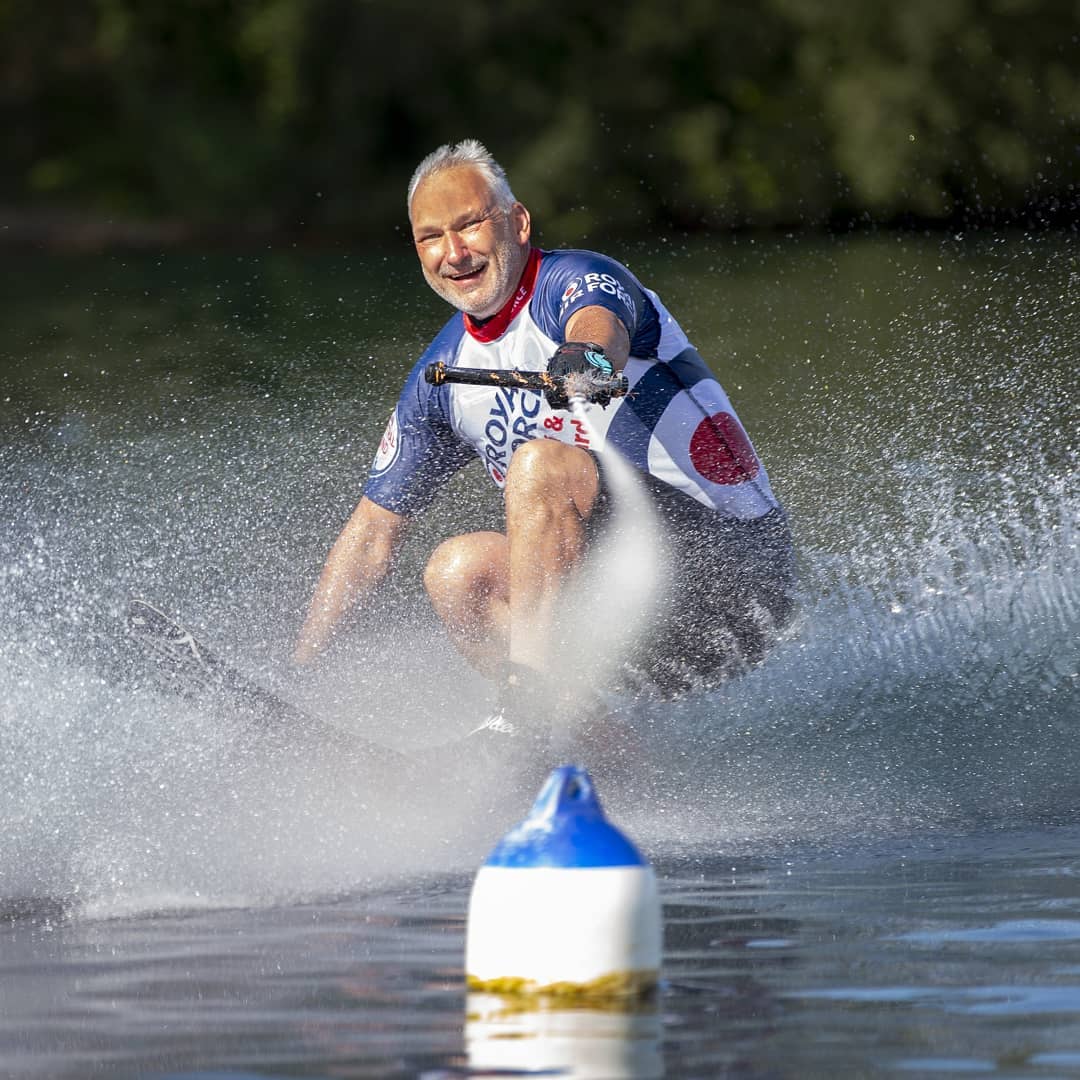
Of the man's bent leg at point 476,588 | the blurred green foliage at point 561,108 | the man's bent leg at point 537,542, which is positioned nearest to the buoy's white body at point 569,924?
the man's bent leg at point 537,542

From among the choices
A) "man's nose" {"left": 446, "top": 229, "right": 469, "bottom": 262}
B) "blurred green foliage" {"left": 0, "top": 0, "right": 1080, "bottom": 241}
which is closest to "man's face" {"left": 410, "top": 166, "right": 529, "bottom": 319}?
"man's nose" {"left": 446, "top": 229, "right": 469, "bottom": 262}

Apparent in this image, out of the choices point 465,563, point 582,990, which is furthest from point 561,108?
point 582,990

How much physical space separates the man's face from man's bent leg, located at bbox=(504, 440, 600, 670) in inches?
24.9

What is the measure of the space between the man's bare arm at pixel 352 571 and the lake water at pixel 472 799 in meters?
0.10

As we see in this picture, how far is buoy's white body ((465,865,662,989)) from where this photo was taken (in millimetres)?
4133

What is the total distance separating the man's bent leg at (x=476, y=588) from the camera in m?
6.43

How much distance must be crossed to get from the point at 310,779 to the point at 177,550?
308 centimetres

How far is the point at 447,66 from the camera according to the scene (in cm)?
3947

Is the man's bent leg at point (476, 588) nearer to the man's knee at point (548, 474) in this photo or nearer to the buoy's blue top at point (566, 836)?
the man's knee at point (548, 474)

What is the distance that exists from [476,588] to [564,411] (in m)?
0.54

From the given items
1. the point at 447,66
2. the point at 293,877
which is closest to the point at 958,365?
the point at 293,877

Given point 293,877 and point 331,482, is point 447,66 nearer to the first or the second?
point 331,482

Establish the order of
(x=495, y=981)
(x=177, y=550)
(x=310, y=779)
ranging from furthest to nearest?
1. (x=177, y=550)
2. (x=310, y=779)
3. (x=495, y=981)

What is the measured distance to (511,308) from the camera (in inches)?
256
